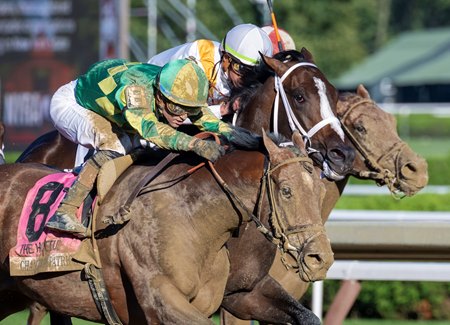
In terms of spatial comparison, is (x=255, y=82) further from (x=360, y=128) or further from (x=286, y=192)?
(x=286, y=192)

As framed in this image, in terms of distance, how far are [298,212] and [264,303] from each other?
3.45 feet

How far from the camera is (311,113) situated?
5672mm

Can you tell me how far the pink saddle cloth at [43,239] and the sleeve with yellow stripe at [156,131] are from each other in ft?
1.69

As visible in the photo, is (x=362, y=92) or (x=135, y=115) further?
(x=362, y=92)

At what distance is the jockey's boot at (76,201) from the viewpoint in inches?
200

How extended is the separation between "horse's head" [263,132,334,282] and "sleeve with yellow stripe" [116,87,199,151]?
40 centimetres

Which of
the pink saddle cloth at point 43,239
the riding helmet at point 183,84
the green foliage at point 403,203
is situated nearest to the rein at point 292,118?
the riding helmet at point 183,84

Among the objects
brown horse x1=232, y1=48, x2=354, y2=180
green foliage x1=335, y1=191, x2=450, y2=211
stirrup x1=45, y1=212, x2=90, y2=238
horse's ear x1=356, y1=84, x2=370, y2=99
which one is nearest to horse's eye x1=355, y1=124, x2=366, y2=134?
horse's ear x1=356, y1=84, x2=370, y2=99

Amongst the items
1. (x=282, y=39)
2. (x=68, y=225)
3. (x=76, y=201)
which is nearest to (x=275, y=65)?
(x=282, y=39)

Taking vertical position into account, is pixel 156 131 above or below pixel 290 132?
above

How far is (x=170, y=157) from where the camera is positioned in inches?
201

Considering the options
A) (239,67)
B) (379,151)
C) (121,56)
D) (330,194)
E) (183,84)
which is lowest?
(121,56)

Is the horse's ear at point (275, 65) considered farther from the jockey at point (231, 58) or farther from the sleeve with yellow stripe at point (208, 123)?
the sleeve with yellow stripe at point (208, 123)

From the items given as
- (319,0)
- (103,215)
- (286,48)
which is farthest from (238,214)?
(319,0)
